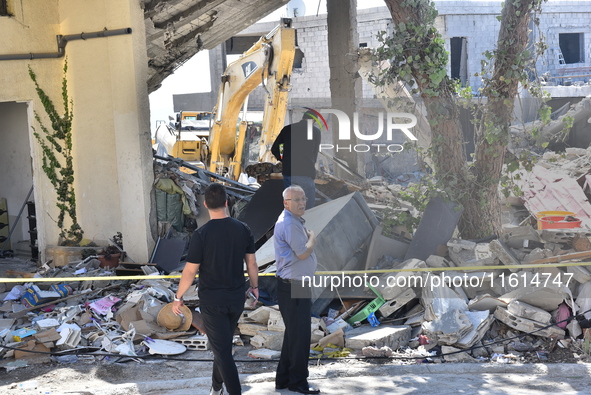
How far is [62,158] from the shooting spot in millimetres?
10664

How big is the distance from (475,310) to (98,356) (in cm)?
405

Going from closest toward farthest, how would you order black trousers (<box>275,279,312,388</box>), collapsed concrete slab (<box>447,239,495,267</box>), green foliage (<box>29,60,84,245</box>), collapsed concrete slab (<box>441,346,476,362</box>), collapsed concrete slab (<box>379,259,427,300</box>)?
1. black trousers (<box>275,279,312,388</box>)
2. collapsed concrete slab (<box>441,346,476,362</box>)
3. collapsed concrete slab (<box>379,259,427,300</box>)
4. collapsed concrete slab (<box>447,239,495,267</box>)
5. green foliage (<box>29,60,84,245</box>)

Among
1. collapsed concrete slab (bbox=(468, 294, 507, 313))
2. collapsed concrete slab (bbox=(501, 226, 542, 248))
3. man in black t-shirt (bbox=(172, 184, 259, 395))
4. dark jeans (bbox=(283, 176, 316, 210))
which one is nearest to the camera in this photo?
man in black t-shirt (bbox=(172, 184, 259, 395))

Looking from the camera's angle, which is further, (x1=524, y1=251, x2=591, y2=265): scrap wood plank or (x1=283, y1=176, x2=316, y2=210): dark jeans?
(x1=283, y1=176, x2=316, y2=210): dark jeans

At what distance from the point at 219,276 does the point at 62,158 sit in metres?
6.49

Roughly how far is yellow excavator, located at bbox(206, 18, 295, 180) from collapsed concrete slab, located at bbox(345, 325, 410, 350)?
20.6 feet

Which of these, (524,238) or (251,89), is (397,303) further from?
(251,89)

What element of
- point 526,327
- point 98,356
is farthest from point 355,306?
point 98,356

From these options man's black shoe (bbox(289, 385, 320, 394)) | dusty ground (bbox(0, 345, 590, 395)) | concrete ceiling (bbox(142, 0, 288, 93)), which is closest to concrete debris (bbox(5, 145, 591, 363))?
dusty ground (bbox(0, 345, 590, 395))

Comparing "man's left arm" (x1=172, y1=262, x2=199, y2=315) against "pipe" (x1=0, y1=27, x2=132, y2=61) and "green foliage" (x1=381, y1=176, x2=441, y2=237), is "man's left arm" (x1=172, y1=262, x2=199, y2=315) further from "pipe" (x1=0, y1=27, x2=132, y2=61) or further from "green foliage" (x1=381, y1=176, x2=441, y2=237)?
"pipe" (x1=0, y1=27, x2=132, y2=61)

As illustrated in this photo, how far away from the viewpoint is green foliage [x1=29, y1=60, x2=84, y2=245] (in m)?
10.6

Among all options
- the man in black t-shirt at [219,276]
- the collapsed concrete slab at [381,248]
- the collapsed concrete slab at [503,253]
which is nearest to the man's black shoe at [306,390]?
the man in black t-shirt at [219,276]

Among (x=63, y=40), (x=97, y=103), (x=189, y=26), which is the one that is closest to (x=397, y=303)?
(x=97, y=103)

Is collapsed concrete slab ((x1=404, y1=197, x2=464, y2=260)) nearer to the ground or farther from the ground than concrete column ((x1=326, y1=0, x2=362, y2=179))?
nearer to the ground
